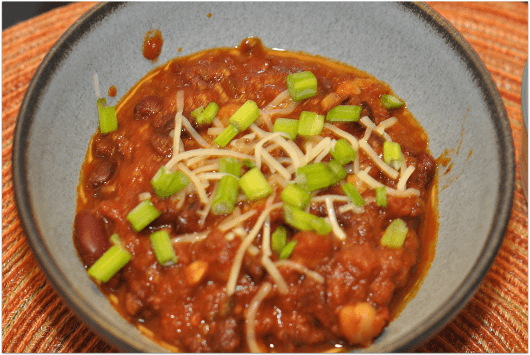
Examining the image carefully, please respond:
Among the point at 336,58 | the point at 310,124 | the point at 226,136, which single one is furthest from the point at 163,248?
the point at 336,58

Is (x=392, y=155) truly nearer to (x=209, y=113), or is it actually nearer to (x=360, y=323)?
(x=360, y=323)

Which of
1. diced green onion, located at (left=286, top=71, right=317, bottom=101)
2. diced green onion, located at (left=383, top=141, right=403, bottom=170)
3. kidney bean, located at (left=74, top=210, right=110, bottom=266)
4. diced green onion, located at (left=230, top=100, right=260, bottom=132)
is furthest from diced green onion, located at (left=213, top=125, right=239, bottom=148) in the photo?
diced green onion, located at (left=383, top=141, right=403, bottom=170)

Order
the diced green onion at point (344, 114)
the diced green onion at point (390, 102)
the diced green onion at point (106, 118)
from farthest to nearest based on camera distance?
the diced green onion at point (390, 102) → the diced green onion at point (106, 118) → the diced green onion at point (344, 114)

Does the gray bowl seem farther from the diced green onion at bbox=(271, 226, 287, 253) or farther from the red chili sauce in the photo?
the diced green onion at bbox=(271, 226, 287, 253)

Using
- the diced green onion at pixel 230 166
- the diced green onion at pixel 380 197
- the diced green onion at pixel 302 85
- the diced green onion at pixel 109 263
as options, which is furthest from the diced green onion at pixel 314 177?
the diced green onion at pixel 109 263

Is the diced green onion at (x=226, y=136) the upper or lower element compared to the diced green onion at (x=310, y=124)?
lower

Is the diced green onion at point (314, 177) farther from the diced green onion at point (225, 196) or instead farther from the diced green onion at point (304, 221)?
the diced green onion at point (225, 196)

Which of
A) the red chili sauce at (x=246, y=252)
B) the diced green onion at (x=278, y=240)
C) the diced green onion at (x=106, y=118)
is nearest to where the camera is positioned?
the red chili sauce at (x=246, y=252)
